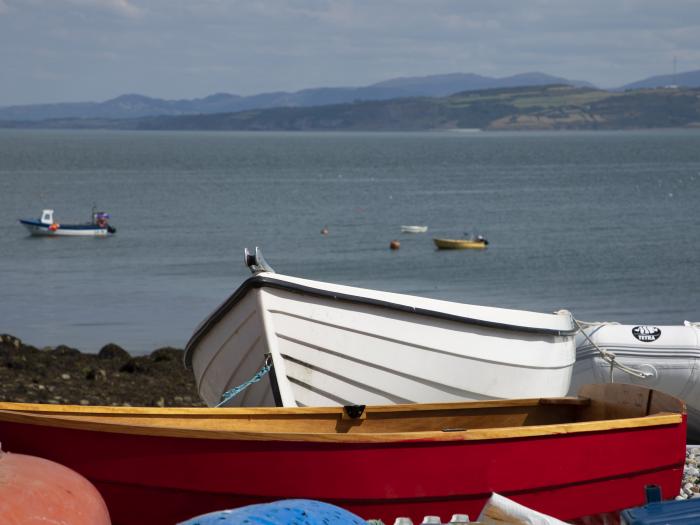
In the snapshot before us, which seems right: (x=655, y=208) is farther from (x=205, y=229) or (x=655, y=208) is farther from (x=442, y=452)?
(x=442, y=452)

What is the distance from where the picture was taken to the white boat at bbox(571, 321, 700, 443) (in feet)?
39.0

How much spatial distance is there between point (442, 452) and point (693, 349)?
5.41 meters

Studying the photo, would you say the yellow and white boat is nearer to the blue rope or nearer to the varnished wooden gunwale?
the blue rope

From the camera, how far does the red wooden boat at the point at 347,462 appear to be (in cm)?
724

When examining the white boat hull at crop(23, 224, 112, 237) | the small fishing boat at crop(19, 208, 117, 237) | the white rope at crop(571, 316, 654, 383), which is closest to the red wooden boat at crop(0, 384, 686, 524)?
the white rope at crop(571, 316, 654, 383)

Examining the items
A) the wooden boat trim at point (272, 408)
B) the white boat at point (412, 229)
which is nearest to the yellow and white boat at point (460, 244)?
the white boat at point (412, 229)

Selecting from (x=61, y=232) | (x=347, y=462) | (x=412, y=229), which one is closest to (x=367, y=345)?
(x=347, y=462)

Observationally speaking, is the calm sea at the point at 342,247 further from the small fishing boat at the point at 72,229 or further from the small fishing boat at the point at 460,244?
the small fishing boat at the point at 72,229

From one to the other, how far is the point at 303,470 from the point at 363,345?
203cm

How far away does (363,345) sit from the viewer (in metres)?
9.20

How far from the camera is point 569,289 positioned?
1336 inches

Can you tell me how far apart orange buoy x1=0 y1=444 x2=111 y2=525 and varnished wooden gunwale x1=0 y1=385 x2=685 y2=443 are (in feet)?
2.52

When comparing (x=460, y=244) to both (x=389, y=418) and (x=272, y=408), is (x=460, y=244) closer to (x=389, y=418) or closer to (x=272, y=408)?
(x=389, y=418)

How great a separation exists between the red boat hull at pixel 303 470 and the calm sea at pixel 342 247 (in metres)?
16.2
